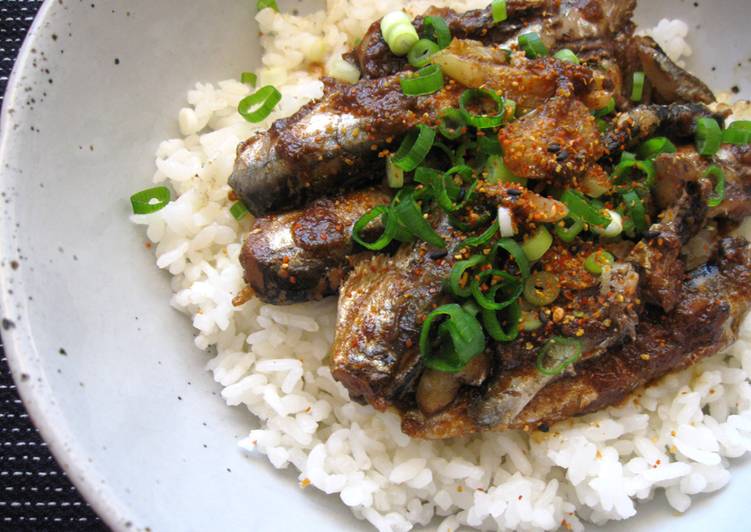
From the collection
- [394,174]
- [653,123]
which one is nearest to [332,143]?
[394,174]

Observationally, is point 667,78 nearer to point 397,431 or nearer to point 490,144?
point 490,144

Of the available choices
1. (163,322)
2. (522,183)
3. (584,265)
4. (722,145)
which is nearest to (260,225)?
(163,322)

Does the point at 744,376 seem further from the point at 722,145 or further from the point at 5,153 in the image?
the point at 5,153

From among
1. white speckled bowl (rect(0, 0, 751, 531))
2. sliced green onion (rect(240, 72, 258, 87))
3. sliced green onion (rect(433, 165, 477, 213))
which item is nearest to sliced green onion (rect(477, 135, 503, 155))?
sliced green onion (rect(433, 165, 477, 213))

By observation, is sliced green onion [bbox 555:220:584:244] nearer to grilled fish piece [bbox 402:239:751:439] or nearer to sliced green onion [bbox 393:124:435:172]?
grilled fish piece [bbox 402:239:751:439]

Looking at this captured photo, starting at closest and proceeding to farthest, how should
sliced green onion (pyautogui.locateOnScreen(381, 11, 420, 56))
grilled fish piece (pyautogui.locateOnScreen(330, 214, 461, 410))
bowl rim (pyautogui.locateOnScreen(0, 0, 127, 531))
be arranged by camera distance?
bowl rim (pyautogui.locateOnScreen(0, 0, 127, 531))
grilled fish piece (pyautogui.locateOnScreen(330, 214, 461, 410))
sliced green onion (pyautogui.locateOnScreen(381, 11, 420, 56))

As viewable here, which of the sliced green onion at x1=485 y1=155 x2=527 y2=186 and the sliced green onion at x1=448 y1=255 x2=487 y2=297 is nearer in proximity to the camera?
the sliced green onion at x1=448 y1=255 x2=487 y2=297
